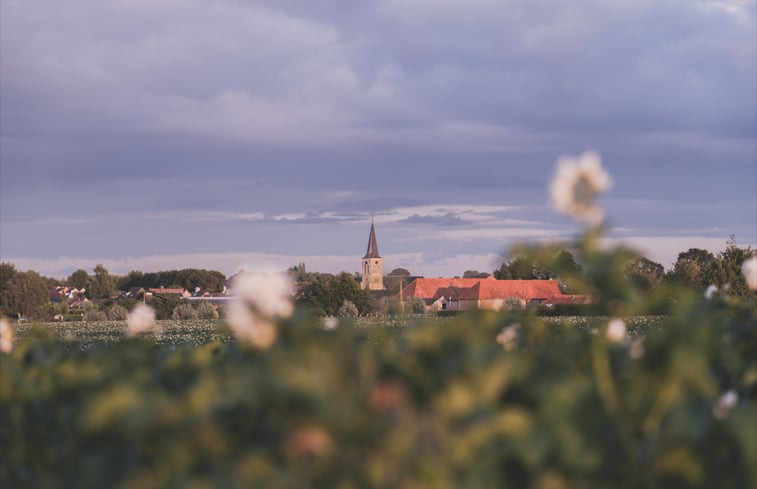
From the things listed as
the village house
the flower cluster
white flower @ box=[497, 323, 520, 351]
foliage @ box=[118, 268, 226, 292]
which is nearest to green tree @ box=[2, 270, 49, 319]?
the village house

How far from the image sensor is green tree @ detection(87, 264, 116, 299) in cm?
11175

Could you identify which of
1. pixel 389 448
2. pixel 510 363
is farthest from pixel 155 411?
pixel 510 363

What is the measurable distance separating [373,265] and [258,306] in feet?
402

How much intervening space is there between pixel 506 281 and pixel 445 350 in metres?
82.2

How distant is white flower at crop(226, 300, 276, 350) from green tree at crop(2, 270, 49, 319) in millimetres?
77352

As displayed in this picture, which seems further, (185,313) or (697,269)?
(697,269)

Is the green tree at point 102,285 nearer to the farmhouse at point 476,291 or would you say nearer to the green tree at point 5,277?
the green tree at point 5,277

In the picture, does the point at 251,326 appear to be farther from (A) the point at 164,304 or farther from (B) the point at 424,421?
(A) the point at 164,304

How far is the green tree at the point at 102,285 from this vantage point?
112 m

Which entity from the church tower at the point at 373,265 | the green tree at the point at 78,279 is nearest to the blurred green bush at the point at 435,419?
the church tower at the point at 373,265

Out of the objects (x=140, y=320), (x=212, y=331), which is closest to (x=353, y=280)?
(x=212, y=331)

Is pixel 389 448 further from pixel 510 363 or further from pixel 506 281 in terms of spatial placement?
pixel 506 281

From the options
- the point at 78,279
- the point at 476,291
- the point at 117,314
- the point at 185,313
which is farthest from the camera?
the point at 78,279

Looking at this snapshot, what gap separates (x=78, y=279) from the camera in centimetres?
12975
